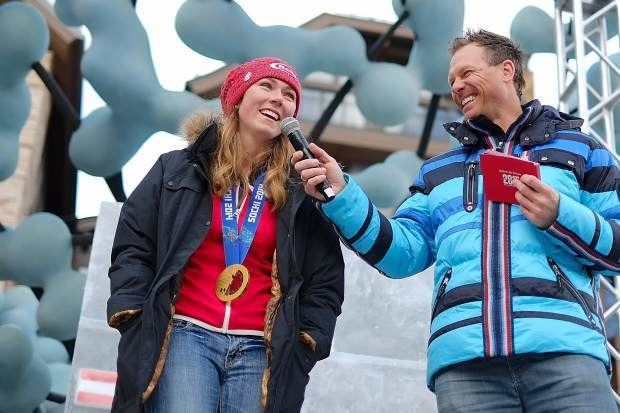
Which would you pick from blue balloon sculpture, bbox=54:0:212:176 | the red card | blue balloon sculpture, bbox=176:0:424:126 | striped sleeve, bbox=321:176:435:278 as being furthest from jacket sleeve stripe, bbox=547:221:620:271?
blue balloon sculpture, bbox=176:0:424:126

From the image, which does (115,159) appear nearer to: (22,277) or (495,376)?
(22,277)

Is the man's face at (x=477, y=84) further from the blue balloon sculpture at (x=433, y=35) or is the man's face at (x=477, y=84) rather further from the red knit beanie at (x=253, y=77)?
the blue balloon sculpture at (x=433, y=35)

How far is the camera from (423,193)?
7.59 ft

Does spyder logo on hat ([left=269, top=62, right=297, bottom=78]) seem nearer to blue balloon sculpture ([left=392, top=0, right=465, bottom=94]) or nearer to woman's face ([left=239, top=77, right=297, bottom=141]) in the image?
→ woman's face ([left=239, top=77, right=297, bottom=141])

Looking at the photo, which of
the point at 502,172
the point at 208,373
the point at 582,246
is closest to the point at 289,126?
the point at 502,172

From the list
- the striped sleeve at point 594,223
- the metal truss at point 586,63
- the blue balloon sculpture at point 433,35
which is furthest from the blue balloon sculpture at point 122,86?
the striped sleeve at point 594,223

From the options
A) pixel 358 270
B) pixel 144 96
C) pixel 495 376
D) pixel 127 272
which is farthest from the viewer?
pixel 144 96

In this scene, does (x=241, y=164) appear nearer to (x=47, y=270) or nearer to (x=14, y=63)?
(x=47, y=270)

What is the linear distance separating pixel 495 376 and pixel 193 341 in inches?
27.8

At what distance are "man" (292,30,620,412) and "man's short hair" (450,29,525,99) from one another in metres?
0.01

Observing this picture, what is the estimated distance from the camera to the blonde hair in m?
2.21

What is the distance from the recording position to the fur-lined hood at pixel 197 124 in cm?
236

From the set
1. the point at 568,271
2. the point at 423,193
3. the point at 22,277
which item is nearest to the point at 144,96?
the point at 22,277

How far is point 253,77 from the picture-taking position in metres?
2.40
